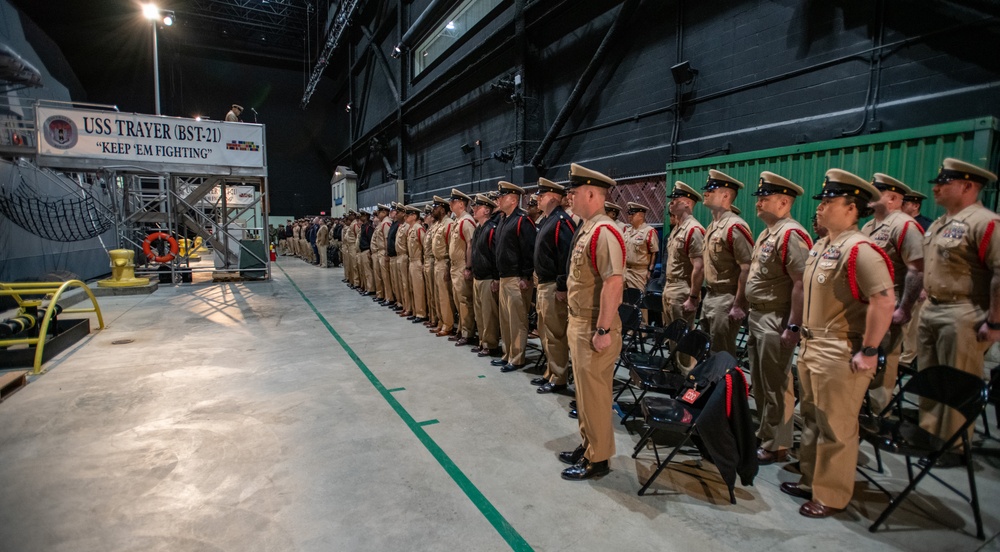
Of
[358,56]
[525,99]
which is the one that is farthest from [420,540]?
[358,56]

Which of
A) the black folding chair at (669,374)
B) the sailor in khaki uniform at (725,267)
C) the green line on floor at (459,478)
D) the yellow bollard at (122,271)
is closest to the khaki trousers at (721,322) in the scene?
the sailor in khaki uniform at (725,267)

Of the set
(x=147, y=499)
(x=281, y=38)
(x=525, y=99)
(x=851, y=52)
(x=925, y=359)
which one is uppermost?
(x=281, y=38)

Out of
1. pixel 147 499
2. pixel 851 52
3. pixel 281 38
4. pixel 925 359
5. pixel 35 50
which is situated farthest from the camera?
pixel 281 38

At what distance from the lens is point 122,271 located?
10406 millimetres

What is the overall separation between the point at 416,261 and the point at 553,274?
3.67 m

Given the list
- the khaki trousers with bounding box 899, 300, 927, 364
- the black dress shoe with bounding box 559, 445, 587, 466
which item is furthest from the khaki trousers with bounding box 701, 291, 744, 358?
the khaki trousers with bounding box 899, 300, 927, 364

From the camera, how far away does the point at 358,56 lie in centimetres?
2630

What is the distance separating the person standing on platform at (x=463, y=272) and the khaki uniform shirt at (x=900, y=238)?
170 inches

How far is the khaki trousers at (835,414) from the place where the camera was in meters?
2.50

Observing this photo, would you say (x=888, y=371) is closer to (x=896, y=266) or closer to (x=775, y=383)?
(x=896, y=266)

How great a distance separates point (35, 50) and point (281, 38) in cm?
1991

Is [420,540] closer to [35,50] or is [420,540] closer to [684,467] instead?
[684,467]

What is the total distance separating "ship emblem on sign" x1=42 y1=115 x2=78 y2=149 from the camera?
9562 mm

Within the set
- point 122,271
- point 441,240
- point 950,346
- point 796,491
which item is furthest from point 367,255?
point 950,346
